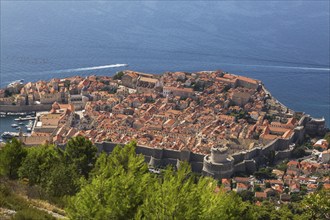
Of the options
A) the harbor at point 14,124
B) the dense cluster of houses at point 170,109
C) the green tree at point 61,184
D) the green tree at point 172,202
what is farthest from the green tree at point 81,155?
the harbor at point 14,124

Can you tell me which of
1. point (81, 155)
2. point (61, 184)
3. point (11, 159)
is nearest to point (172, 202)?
point (61, 184)

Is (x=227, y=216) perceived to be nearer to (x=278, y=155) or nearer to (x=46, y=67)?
(x=278, y=155)

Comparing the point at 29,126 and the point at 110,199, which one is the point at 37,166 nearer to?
the point at 110,199

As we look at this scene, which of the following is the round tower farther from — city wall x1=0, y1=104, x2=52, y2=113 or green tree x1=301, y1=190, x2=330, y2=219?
city wall x1=0, y1=104, x2=52, y2=113

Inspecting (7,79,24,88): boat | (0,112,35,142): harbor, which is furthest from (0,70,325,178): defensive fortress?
(7,79,24,88): boat

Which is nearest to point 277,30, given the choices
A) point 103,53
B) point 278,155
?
point 103,53

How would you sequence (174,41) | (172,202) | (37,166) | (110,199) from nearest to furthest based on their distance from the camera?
(172,202), (110,199), (37,166), (174,41)
